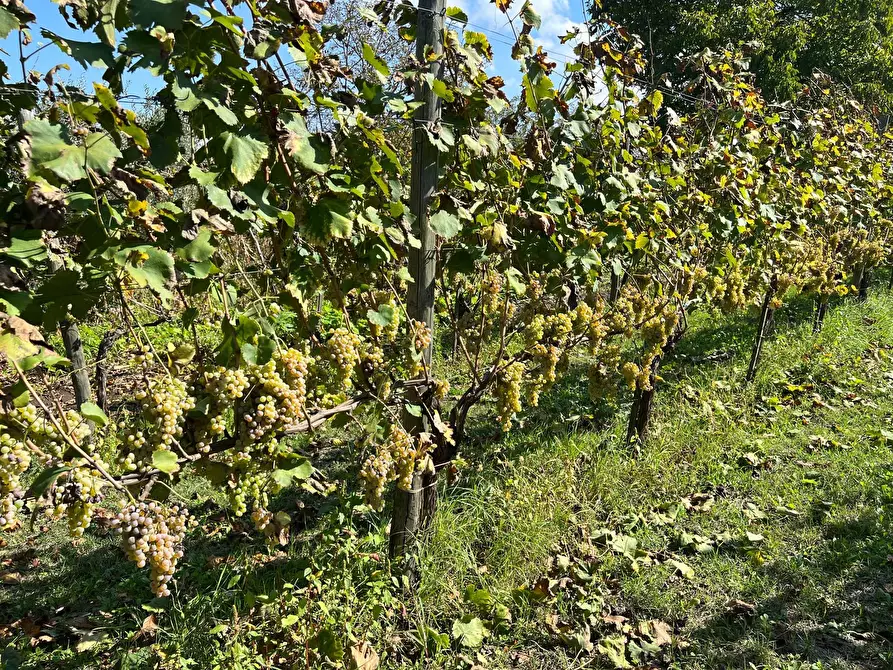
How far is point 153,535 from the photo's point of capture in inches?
55.9

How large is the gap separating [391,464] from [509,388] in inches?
29.7

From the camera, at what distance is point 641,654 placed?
8.49 feet

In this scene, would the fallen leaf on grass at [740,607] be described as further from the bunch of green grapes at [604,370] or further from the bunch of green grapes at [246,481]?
the bunch of green grapes at [246,481]

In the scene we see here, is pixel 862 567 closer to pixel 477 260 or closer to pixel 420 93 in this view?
pixel 477 260

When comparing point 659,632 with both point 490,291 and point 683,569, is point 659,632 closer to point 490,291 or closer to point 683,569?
point 683,569

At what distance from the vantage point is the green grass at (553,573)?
2.49 meters

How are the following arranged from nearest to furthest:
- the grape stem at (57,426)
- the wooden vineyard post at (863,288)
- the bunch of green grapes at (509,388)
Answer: the grape stem at (57,426) → the bunch of green grapes at (509,388) → the wooden vineyard post at (863,288)

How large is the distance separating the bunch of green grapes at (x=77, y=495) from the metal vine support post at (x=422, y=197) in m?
1.31

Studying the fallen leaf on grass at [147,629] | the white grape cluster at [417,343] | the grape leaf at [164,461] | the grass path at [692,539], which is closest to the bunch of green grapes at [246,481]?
the grape leaf at [164,461]

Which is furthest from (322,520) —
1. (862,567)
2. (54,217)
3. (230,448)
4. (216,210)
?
(862,567)

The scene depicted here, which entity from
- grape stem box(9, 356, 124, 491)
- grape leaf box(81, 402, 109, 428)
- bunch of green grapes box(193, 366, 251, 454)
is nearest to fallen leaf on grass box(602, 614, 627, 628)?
bunch of green grapes box(193, 366, 251, 454)

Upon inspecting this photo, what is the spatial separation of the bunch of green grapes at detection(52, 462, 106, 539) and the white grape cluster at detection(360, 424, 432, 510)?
0.88 meters

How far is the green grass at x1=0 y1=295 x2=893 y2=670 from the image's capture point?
2.49 meters

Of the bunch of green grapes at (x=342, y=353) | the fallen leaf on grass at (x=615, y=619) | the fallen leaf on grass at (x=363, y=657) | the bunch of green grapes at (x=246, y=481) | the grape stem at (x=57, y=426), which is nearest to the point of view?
the grape stem at (x=57, y=426)
